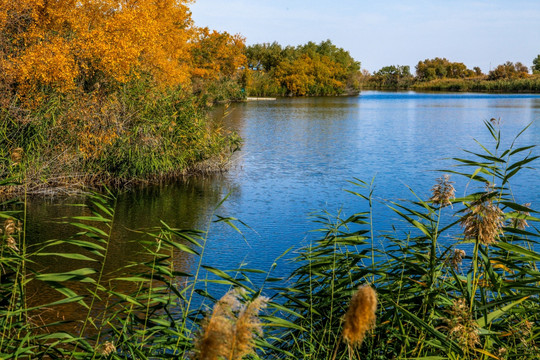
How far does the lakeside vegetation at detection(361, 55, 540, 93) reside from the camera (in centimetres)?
8466

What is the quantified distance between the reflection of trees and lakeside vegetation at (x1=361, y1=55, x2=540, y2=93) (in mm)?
78166

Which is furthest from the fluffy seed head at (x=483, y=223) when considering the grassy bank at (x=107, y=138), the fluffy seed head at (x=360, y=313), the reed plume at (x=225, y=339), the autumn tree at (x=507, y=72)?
the autumn tree at (x=507, y=72)

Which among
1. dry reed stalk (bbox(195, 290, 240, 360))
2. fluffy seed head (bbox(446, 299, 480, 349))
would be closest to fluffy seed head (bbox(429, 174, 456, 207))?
fluffy seed head (bbox(446, 299, 480, 349))

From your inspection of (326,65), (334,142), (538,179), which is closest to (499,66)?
(326,65)

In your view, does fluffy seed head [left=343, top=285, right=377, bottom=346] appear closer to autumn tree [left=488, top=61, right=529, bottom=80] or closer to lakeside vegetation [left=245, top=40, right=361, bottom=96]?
lakeside vegetation [left=245, top=40, right=361, bottom=96]

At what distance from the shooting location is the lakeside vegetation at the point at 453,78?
84.7 m

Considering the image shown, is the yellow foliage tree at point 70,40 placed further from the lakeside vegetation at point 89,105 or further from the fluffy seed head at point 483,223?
the fluffy seed head at point 483,223

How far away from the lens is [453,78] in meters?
117

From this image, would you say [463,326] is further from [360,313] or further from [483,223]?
[360,313]

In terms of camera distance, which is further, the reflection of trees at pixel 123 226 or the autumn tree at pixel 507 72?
the autumn tree at pixel 507 72

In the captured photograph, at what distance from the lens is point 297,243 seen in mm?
9570

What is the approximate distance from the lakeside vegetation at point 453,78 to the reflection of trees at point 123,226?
78166 millimetres

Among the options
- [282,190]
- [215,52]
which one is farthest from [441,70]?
[282,190]

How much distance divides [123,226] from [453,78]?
116737 millimetres
